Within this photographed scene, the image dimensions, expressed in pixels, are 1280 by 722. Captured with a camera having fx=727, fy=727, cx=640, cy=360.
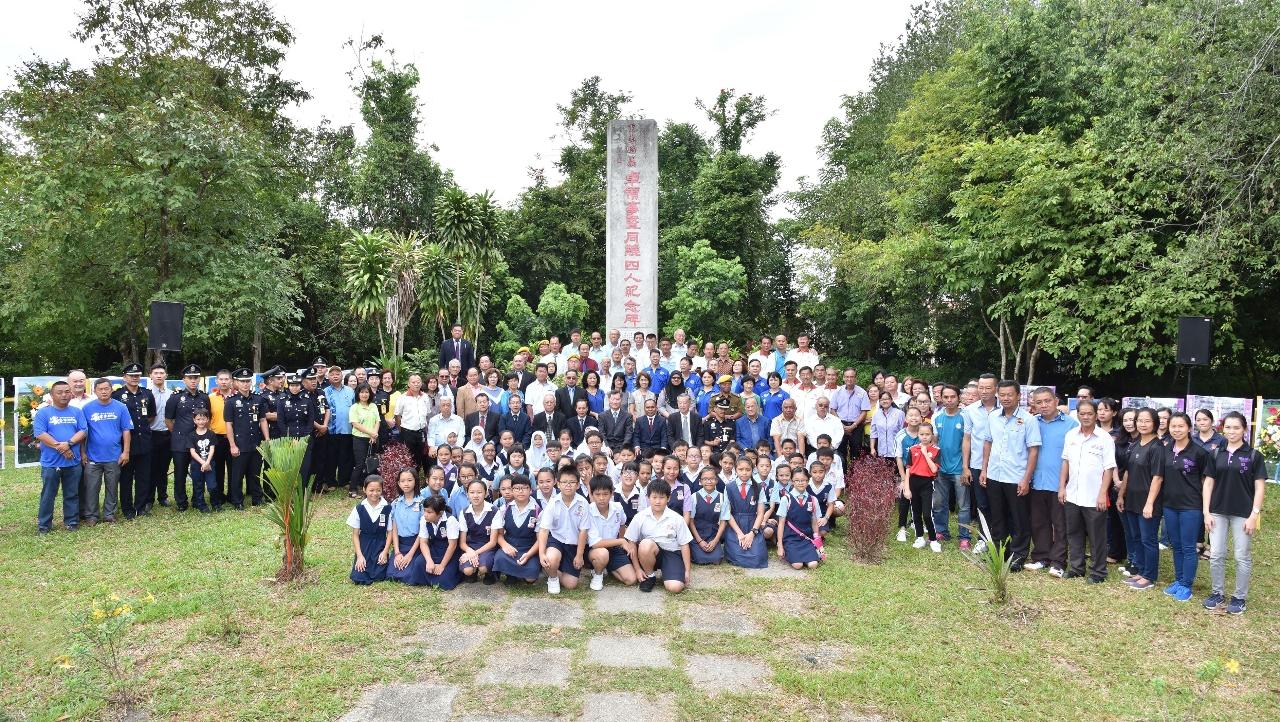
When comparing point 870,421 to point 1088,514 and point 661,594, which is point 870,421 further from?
point 661,594

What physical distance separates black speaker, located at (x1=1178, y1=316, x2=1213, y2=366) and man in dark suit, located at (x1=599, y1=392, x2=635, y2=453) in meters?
6.98

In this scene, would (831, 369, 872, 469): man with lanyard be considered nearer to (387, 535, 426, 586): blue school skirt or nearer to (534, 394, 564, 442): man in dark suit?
(534, 394, 564, 442): man in dark suit

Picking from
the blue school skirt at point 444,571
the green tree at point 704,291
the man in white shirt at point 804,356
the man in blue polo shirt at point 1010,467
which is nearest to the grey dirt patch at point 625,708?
the blue school skirt at point 444,571

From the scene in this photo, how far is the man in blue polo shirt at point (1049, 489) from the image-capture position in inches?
237

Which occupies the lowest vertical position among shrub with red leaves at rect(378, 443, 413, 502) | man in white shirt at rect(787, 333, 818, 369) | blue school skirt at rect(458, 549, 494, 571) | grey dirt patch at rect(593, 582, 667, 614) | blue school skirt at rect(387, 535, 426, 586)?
grey dirt patch at rect(593, 582, 667, 614)

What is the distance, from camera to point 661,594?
18.2 feet

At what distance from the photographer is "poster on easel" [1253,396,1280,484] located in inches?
371

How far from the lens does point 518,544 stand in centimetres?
573

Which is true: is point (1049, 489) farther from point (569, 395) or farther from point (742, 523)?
point (569, 395)

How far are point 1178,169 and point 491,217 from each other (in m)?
11.8

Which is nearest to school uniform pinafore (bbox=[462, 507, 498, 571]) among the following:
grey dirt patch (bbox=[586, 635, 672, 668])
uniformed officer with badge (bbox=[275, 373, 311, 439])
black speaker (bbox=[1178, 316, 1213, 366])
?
grey dirt patch (bbox=[586, 635, 672, 668])

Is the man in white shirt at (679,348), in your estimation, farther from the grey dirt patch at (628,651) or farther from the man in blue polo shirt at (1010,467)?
the grey dirt patch at (628,651)

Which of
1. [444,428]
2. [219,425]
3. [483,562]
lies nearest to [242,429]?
[219,425]

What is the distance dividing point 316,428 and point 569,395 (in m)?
2.97
